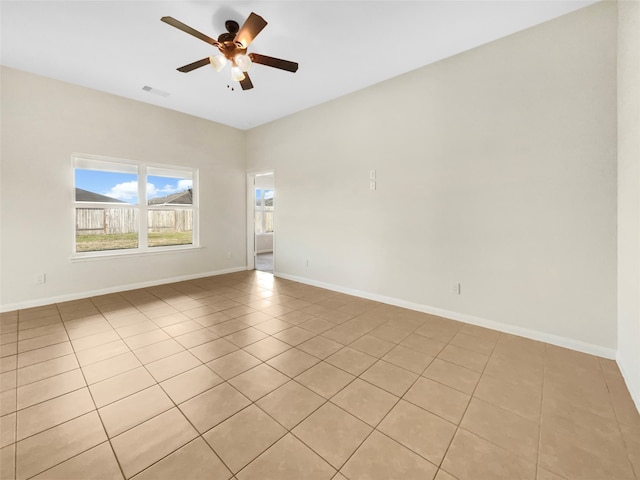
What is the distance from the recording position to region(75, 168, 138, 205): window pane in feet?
13.3

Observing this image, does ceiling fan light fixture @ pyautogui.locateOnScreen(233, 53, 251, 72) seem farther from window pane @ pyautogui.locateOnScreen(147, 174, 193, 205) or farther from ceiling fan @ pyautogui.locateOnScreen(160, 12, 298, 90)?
window pane @ pyautogui.locateOnScreen(147, 174, 193, 205)

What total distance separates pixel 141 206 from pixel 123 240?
634mm

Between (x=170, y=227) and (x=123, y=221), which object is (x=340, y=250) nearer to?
(x=170, y=227)

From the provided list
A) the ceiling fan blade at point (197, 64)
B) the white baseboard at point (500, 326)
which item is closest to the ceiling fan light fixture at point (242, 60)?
the ceiling fan blade at point (197, 64)

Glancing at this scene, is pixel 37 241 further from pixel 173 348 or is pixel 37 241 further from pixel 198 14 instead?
pixel 198 14

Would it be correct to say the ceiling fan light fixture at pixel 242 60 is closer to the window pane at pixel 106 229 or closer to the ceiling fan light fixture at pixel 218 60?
the ceiling fan light fixture at pixel 218 60

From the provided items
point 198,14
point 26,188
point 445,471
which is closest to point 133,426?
point 445,471

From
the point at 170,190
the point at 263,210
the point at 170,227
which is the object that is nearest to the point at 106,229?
the point at 170,227

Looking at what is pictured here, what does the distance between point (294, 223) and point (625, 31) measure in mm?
4340

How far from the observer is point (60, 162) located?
3.75m

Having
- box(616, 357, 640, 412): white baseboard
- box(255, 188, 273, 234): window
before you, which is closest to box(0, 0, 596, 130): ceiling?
box(616, 357, 640, 412): white baseboard

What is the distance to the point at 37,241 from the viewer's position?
3.61m

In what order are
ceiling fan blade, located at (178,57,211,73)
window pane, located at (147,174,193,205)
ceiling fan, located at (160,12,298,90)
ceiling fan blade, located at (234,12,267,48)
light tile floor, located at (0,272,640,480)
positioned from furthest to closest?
window pane, located at (147,174,193,205) → ceiling fan blade, located at (178,57,211,73) → ceiling fan, located at (160,12,298,90) → ceiling fan blade, located at (234,12,267,48) → light tile floor, located at (0,272,640,480)

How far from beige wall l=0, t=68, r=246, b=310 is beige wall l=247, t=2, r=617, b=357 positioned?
9.48 feet
